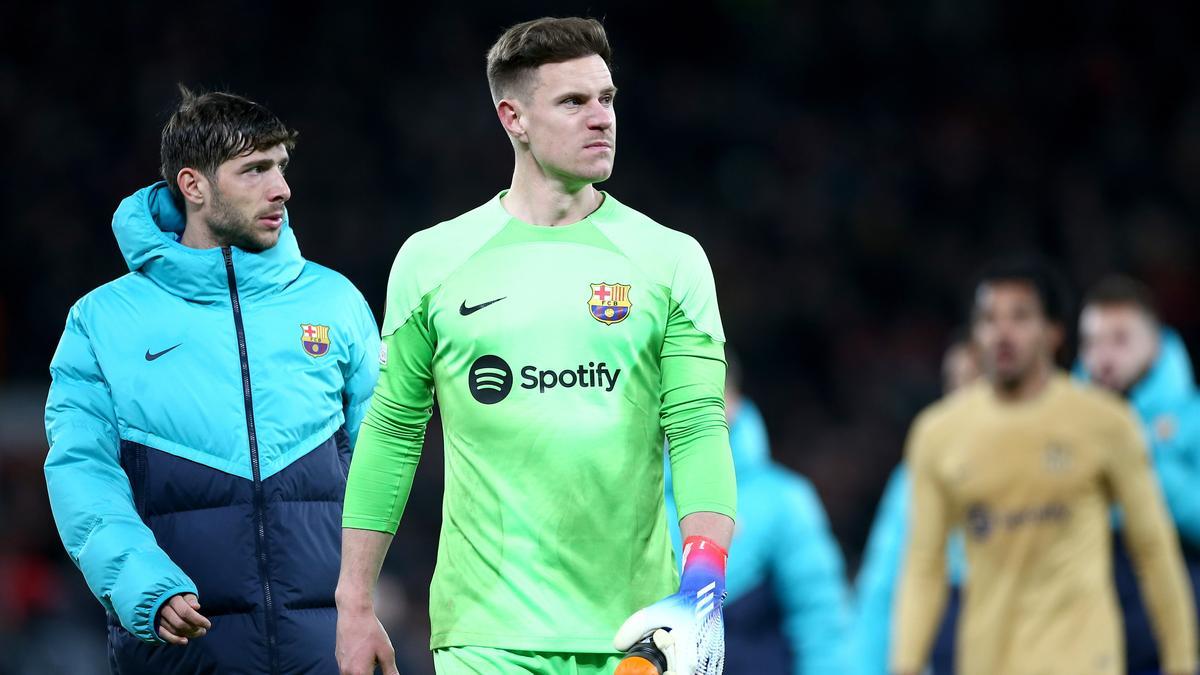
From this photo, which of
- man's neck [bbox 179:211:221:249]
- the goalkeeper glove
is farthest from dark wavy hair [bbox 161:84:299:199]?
the goalkeeper glove

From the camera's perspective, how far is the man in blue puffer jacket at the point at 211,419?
4879 millimetres

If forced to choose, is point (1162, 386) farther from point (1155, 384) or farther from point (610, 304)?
point (610, 304)

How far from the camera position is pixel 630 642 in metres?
4.08

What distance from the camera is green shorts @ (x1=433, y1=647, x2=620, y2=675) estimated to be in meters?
4.40

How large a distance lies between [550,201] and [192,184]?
1.19 m

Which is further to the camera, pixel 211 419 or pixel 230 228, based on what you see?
pixel 230 228

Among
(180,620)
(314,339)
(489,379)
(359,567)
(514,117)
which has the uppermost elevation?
(514,117)

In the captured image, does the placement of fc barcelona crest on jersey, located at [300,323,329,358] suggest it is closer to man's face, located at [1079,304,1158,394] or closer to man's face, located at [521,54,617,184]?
man's face, located at [521,54,617,184]

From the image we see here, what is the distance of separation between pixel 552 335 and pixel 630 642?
836 millimetres

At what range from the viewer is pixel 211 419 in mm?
4992

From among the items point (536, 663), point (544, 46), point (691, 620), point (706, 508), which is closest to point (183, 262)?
point (544, 46)

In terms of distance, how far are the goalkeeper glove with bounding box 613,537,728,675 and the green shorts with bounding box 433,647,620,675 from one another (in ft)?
0.75

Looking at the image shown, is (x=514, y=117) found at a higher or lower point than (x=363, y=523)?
higher

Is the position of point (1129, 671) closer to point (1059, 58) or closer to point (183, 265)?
point (183, 265)
